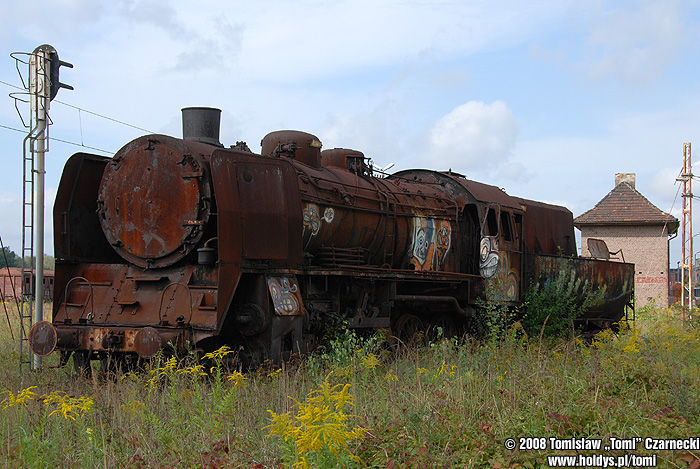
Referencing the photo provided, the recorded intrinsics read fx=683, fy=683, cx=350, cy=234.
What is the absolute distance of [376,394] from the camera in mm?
6609

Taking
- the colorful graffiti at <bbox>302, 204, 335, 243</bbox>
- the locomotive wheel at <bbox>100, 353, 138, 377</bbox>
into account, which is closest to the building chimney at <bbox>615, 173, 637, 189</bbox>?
the colorful graffiti at <bbox>302, 204, 335, 243</bbox>

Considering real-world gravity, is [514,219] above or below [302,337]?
above

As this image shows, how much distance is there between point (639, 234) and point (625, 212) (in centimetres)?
114

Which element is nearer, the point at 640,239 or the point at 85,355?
the point at 85,355

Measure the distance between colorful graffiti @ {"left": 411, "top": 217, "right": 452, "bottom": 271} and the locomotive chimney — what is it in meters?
3.80

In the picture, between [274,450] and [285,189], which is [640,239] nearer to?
[285,189]

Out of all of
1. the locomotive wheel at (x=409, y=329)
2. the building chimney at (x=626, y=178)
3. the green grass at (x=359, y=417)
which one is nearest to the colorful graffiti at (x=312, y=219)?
the green grass at (x=359, y=417)

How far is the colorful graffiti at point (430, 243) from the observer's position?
11.5m

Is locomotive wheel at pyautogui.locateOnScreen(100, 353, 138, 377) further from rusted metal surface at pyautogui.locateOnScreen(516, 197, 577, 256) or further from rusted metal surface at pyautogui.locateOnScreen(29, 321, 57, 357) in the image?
rusted metal surface at pyautogui.locateOnScreen(516, 197, 577, 256)

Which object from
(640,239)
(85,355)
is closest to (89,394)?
(85,355)

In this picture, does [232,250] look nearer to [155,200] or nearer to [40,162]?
[155,200]

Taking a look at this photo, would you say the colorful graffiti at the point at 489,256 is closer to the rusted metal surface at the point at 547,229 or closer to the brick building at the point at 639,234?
the rusted metal surface at the point at 547,229

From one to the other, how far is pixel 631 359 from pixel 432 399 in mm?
2653

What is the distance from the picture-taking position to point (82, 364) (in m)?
8.80
